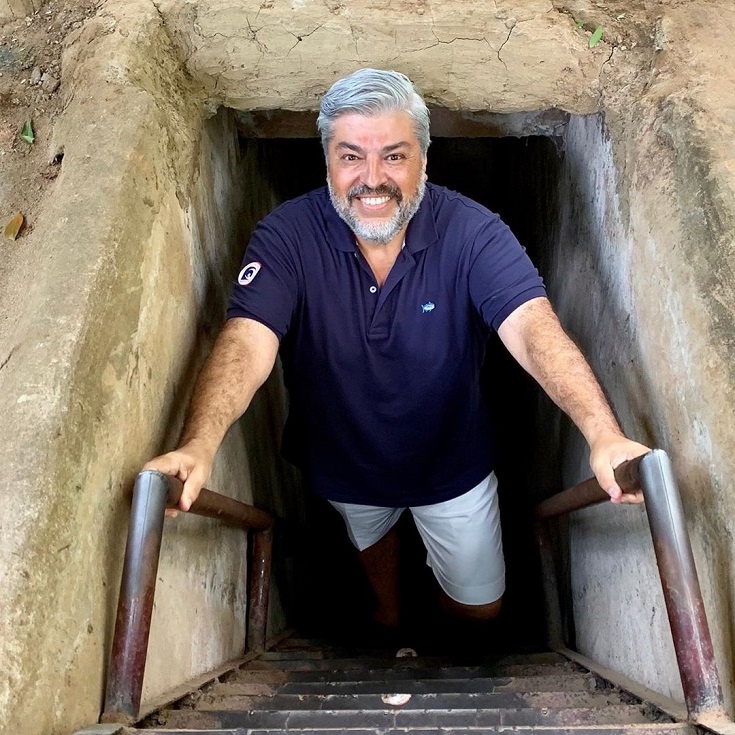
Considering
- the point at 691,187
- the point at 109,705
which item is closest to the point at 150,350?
the point at 109,705

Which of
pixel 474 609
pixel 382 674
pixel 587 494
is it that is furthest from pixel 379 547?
pixel 587 494

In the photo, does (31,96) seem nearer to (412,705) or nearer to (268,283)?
(268,283)

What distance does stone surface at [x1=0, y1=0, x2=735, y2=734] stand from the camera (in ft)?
4.67

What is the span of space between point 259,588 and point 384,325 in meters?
1.12

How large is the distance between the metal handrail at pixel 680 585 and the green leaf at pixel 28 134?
182 cm

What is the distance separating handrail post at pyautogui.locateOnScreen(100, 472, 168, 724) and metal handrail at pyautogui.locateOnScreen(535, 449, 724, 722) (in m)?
0.94

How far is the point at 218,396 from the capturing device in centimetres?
184

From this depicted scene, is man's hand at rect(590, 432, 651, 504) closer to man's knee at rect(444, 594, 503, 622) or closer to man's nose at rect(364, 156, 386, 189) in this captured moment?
man's nose at rect(364, 156, 386, 189)

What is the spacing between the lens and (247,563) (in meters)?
2.68

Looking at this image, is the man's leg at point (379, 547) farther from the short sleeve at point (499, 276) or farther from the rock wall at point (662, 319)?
the short sleeve at point (499, 276)

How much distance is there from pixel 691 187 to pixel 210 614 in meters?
1.78

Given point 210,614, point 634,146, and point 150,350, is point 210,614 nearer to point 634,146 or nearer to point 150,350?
point 150,350

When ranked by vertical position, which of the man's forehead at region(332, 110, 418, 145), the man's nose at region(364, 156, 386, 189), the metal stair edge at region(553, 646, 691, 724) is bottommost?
the metal stair edge at region(553, 646, 691, 724)

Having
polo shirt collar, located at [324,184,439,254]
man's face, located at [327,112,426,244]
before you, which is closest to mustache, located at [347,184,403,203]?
man's face, located at [327,112,426,244]
